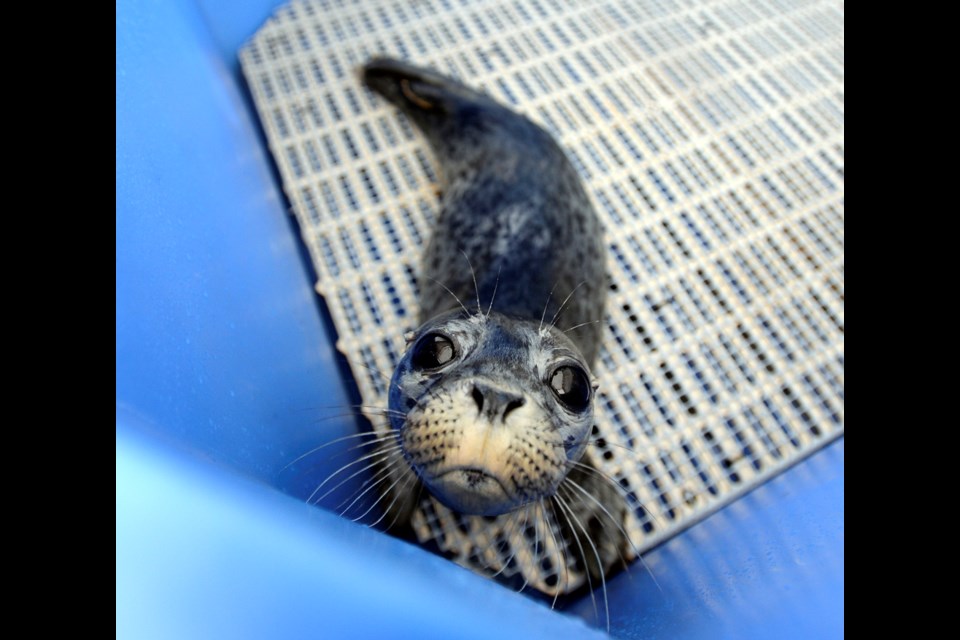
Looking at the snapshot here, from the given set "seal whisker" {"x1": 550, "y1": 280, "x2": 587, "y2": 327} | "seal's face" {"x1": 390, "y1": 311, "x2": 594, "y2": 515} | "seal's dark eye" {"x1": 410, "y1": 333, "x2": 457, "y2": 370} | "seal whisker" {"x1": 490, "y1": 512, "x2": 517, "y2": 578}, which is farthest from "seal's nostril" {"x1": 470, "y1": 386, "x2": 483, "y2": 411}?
"seal whisker" {"x1": 490, "y1": 512, "x2": 517, "y2": 578}

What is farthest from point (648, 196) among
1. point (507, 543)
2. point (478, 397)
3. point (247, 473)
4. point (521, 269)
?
point (247, 473)

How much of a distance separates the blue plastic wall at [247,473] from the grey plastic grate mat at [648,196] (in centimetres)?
15

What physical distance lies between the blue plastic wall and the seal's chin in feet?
Answer: 0.35

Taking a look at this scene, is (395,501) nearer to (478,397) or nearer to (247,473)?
(247,473)

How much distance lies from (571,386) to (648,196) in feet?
4.10

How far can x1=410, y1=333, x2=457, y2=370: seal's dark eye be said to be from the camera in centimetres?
114

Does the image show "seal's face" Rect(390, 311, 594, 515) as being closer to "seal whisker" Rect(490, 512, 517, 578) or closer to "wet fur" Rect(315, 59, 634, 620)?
"wet fur" Rect(315, 59, 634, 620)

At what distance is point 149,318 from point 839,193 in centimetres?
221

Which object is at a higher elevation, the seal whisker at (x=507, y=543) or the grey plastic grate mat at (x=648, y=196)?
the grey plastic grate mat at (x=648, y=196)

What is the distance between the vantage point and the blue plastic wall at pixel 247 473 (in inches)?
32.7

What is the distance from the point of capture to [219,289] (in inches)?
54.1

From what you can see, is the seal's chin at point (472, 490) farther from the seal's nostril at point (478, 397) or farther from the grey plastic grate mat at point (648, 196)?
the grey plastic grate mat at point (648, 196)

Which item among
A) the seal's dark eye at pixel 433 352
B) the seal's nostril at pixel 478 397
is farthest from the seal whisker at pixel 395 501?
the seal's nostril at pixel 478 397

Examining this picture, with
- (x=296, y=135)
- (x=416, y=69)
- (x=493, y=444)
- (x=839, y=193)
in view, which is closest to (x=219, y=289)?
(x=493, y=444)
